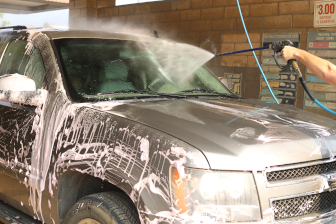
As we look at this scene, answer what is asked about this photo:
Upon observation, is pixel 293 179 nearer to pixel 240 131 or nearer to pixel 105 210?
pixel 240 131

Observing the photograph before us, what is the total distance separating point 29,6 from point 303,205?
18049mm

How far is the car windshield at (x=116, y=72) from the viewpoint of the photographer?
9.99 ft

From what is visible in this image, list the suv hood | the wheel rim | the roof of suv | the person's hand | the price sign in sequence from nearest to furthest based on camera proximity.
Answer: the suv hood, the wheel rim, the person's hand, the roof of suv, the price sign

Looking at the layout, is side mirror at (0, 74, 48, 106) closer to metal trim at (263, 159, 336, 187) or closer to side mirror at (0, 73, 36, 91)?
side mirror at (0, 73, 36, 91)

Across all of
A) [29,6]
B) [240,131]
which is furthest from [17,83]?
[29,6]

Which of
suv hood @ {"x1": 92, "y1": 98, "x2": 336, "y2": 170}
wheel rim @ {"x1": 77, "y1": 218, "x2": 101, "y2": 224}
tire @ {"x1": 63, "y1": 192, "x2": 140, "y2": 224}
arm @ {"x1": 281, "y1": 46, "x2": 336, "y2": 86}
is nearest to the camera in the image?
suv hood @ {"x1": 92, "y1": 98, "x2": 336, "y2": 170}

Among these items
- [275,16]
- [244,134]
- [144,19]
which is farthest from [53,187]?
[144,19]

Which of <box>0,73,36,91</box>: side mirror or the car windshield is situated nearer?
<box>0,73,36,91</box>: side mirror

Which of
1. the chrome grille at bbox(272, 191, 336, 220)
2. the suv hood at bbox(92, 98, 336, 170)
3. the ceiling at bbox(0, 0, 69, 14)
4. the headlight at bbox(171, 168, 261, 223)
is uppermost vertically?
the ceiling at bbox(0, 0, 69, 14)

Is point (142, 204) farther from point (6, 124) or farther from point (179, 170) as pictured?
point (6, 124)

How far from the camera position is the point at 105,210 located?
2271 mm

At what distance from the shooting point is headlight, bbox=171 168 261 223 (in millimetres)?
1985

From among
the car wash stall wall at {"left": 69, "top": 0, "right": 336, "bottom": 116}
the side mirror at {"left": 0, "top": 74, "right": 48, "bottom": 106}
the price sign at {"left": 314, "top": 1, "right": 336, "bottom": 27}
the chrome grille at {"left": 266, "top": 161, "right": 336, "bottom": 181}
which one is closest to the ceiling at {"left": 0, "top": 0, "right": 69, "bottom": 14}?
the car wash stall wall at {"left": 69, "top": 0, "right": 336, "bottom": 116}

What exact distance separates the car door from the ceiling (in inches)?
490
